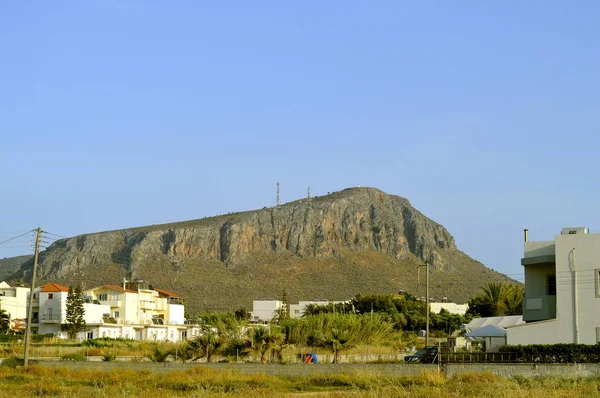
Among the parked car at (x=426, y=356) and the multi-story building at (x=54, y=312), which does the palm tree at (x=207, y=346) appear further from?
the multi-story building at (x=54, y=312)

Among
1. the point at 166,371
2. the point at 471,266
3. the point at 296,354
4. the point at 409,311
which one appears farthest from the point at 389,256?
the point at 166,371

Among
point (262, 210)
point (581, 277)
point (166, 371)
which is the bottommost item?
point (166, 371)

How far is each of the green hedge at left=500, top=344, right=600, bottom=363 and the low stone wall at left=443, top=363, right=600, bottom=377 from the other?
1790mm

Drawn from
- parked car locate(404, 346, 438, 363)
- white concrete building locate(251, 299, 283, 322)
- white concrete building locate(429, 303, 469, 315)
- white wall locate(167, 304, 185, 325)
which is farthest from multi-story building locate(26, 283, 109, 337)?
parked car locate(404, 346, 438, 363)

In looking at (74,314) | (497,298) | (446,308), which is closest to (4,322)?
(74,314)

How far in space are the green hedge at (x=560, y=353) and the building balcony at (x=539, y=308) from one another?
17.5 feet

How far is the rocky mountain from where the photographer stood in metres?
138

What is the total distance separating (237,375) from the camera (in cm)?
3022

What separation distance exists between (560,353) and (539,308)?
633 centimetres

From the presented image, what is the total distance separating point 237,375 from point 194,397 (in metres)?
8.35

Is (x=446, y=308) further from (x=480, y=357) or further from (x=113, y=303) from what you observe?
(x=480, y=357)

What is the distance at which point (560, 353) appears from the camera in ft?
109

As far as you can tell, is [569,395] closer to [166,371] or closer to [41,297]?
[166,371]

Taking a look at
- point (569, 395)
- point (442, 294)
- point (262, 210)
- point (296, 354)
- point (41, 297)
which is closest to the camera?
point (569, 395)
